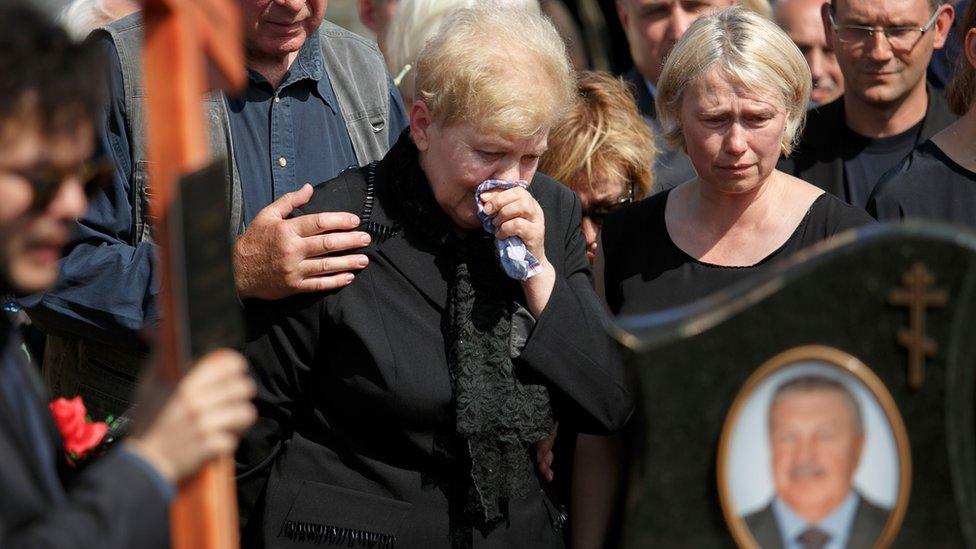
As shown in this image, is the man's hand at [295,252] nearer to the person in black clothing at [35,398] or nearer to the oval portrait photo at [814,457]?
the person in black clothing at [35,398]

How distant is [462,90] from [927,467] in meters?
1.27

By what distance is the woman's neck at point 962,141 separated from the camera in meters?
3.44

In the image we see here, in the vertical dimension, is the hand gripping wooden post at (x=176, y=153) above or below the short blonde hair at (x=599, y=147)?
above

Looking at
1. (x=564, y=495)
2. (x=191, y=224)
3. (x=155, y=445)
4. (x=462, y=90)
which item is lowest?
(x=564, y=495)

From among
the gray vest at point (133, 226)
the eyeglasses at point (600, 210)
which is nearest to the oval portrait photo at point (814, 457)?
the gray vest at point (133, 226)

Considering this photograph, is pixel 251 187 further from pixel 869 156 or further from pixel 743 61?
pixel 869 156

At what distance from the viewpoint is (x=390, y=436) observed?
9.48 feet

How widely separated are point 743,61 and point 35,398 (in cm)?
195

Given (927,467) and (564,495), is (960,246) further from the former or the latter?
(564,495)

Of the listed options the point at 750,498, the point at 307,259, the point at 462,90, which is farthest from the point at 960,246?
the point at 307,259

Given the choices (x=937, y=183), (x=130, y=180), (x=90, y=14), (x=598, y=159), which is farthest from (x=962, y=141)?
(x=90, y=14)

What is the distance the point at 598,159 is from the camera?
12.6 ft

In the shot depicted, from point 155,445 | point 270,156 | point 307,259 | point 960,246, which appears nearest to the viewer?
point 155,445

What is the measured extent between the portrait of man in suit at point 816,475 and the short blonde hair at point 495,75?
97cm
